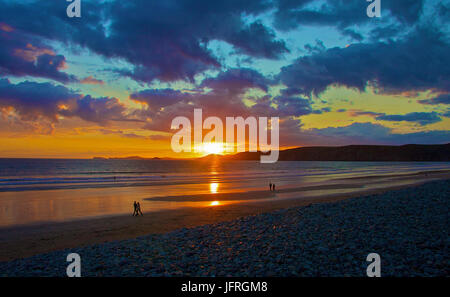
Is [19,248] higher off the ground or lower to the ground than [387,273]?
lower

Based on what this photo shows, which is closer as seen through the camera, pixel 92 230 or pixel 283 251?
pixel 283 251

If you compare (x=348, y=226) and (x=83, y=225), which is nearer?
(x=348, y=226)

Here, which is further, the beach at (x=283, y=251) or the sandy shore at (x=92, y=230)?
the sandy shore at (x=92, y=230)

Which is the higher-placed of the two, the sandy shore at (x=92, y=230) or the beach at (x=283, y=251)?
the beach at (x=283, y=251)

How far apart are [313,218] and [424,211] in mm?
5118

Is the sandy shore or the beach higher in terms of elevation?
the beach

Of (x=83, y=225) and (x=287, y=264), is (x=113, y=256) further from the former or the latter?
(x=83, y=225)

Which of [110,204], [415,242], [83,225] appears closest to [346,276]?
[415,242]

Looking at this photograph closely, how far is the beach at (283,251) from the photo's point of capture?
7195 mm

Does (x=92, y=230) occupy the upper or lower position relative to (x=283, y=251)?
lower

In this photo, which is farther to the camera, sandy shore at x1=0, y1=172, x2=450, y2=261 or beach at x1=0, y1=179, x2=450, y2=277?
sandy shore at x1=0, y1=172, x2=450, y2=261

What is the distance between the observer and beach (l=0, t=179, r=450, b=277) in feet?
23.6

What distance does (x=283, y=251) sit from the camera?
332 inches

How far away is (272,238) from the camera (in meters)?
9.95
